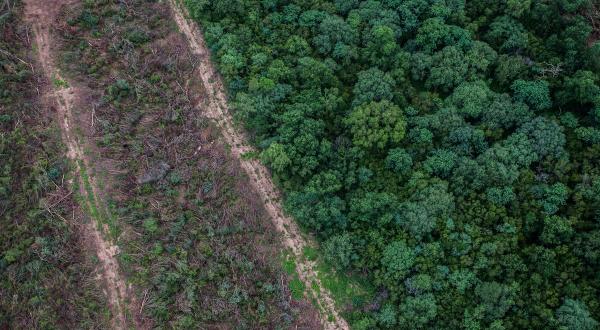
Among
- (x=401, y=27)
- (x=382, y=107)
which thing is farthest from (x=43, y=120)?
(x=401, y=27)

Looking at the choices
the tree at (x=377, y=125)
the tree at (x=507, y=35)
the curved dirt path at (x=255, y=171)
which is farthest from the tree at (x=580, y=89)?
the curved dirt path at (x=255, y=171)

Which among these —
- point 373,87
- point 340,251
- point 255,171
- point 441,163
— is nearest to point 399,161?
point 441,163

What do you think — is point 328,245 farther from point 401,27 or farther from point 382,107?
point 401,27

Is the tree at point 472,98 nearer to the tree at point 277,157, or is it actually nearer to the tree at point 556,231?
the tree at point 556,231

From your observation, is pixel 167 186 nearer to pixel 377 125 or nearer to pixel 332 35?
pixel 377 125

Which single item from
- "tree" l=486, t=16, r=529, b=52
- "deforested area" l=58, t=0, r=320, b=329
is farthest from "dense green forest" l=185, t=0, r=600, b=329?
"deforested area" l=58, t=0, r=320, b=329
